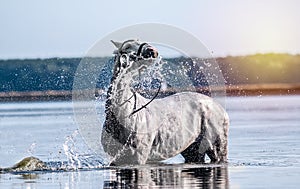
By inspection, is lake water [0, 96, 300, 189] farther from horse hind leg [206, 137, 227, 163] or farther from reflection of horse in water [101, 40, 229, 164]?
reflection of horse in water [101, 40, 229, 164]

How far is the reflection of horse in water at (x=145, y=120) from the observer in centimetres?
1919

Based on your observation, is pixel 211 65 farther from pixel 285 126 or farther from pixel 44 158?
pixel 285 126

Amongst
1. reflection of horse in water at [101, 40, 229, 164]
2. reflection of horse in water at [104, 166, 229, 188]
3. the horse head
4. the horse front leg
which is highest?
the horse head

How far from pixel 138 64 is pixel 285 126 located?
12.2 meters

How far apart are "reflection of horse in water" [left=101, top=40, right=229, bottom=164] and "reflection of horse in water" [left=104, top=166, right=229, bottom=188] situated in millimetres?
407

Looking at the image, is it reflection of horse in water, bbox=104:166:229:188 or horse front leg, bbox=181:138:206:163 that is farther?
horse front leg, bbox=181:138:206:163

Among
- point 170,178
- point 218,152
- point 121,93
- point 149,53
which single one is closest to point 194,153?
point 218,152

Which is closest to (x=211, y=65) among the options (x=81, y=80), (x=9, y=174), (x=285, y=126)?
(x=81, y=80)

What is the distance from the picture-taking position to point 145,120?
1939 cm

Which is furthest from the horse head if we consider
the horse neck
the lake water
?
the lake water

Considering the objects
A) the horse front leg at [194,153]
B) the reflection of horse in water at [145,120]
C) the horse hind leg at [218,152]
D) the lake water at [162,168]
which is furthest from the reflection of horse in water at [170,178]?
the horse hind leg at [218,152]

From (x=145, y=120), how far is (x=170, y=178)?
78.7 inches

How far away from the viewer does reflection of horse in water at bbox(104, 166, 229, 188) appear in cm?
1659

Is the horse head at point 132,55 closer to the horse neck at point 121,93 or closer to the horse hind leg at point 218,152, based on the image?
the horse neck at point 121,93
